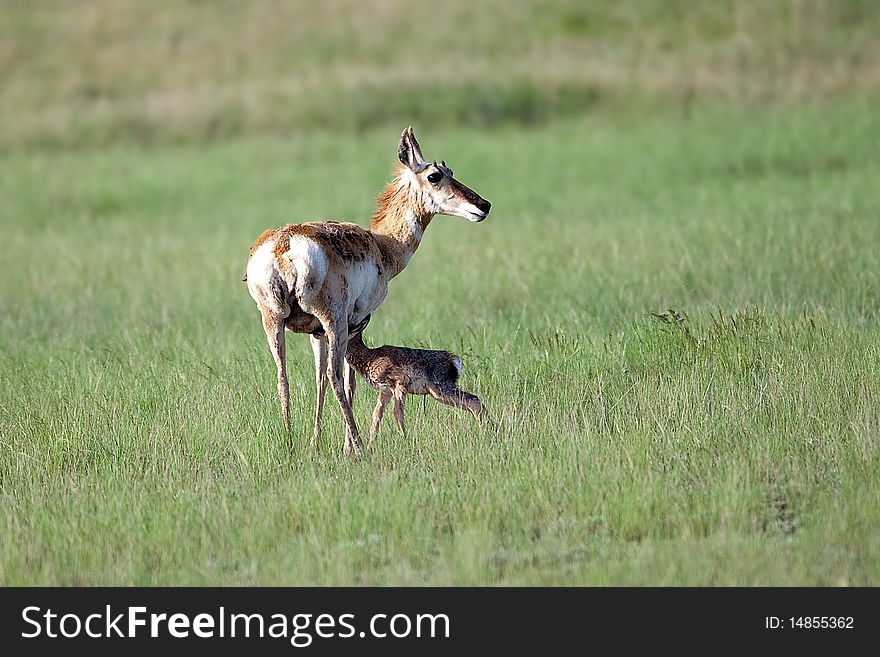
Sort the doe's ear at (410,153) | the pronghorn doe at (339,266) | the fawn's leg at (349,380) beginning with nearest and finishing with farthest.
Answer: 1. the pronghorn doe at (339,266)
2. the fawn's leg at (349,380)
3. the doe's ear at (410,153)

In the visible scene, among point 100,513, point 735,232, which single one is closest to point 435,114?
point 735,232

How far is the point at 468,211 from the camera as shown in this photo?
949 cm

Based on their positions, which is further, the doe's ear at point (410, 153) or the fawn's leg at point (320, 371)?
the doe's ear at point (410, 153)

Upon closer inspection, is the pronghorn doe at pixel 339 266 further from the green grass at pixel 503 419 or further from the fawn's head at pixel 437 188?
the green grass at pixel 503 419

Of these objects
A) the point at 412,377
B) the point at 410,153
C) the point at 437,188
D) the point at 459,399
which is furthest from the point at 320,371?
the point at 410,153

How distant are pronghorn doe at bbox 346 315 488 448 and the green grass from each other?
195mm

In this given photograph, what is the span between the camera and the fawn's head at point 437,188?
9477 mm

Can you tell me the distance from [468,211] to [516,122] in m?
20.6

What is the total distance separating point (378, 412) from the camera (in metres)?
9.14

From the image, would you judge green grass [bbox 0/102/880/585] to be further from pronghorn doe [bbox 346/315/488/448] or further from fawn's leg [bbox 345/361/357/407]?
fawn's leg [bbox 345/361/357/407]

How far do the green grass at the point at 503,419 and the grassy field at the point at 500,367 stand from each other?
3 centimetres
